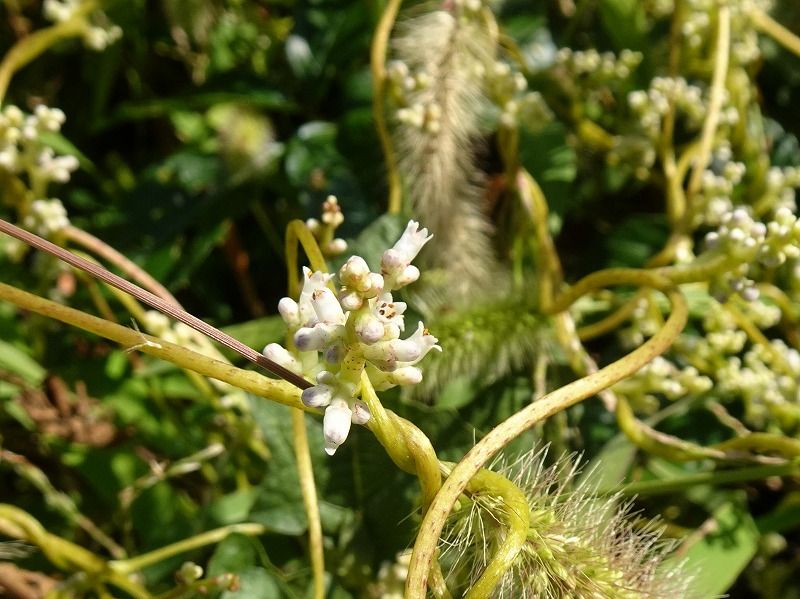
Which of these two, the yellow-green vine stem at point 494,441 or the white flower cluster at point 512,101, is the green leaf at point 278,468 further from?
the white flower cluster at point 512,101

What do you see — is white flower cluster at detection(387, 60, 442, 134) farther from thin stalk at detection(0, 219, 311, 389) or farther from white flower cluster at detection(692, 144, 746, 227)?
thin stalk at detection(0, 219, 311, 389)

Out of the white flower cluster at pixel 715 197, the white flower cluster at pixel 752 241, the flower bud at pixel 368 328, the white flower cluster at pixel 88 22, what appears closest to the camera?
the flower bud at pixel 368 328

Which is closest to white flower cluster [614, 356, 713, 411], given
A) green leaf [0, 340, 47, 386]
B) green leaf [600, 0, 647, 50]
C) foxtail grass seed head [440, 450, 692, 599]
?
foxtail grass seed head [440, 450, 692, 599]

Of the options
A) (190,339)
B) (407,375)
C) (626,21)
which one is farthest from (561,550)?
(626,21)

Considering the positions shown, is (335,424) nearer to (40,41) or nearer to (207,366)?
(207,366)

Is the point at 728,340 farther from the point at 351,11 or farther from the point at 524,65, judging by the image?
the point at 351,11

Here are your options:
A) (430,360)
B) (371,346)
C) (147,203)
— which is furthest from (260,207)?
(371,346)

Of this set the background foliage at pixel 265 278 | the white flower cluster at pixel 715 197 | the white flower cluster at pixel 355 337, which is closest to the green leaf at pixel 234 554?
the background foliage at pixel 265 278
